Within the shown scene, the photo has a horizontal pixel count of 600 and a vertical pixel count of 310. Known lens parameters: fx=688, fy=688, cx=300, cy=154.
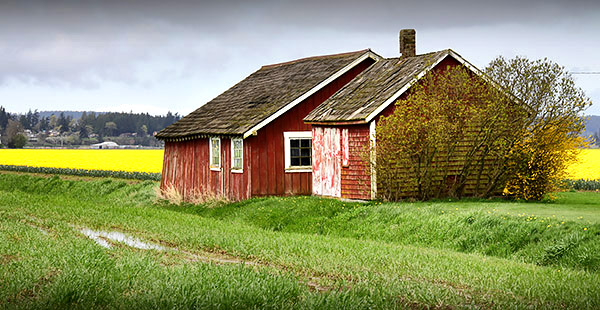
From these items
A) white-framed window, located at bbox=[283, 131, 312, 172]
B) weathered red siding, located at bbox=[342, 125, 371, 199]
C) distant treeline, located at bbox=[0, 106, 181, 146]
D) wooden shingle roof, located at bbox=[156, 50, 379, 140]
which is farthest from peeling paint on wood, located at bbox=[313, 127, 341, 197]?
distant treeline, located at bbox=[0, 106, 181, 146]

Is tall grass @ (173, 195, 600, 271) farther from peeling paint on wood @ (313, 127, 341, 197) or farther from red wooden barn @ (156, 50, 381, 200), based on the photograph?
red wooden barn @ (156, 50, 381, 200)

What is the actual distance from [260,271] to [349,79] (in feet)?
60.7

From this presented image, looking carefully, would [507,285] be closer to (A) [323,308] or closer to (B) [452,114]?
(A) [323,308]

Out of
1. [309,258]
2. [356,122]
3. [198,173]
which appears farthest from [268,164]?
[309,258]

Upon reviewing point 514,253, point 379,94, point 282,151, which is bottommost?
point 514,253

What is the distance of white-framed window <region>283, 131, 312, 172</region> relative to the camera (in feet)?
84.5

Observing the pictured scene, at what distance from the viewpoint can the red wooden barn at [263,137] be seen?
2533 centimetres

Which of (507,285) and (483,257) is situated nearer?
(507,285)

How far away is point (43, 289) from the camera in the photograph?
8680mm

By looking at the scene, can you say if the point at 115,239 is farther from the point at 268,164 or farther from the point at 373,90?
the point at 373,90

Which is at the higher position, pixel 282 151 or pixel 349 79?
pixel 349 79

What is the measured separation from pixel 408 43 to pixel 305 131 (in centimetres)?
536

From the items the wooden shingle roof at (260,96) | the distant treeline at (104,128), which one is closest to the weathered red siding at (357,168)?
the wooden shingle roof at (260,96)

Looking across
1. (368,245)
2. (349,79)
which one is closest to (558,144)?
(349,79)
